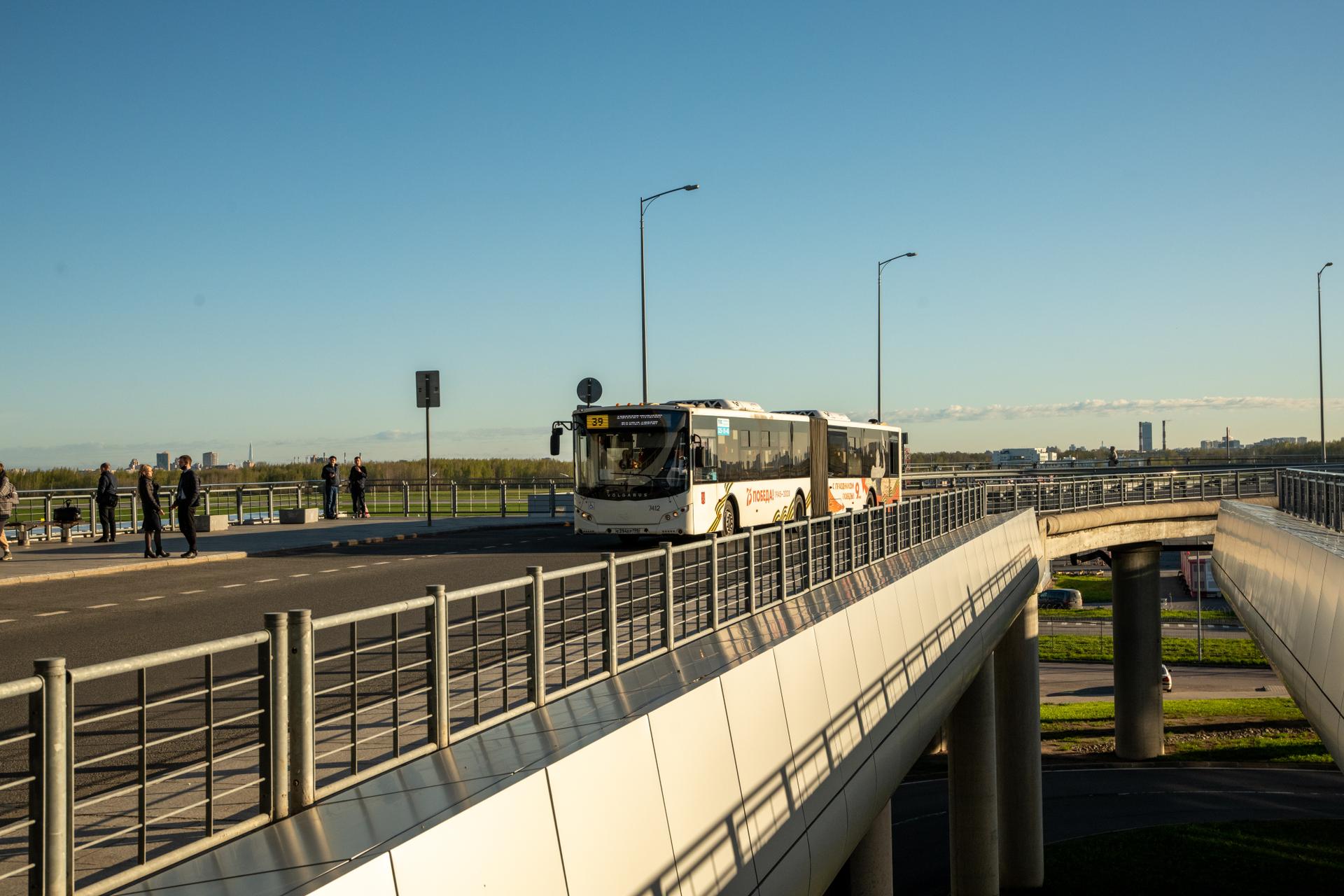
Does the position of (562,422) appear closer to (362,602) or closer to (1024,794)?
(362,602)

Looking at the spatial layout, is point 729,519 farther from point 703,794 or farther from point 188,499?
point 703,794

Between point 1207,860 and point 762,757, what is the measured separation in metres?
23.4

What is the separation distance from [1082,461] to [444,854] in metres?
77.1

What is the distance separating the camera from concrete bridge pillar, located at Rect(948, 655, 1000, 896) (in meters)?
26.0

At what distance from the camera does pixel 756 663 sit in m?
8.88

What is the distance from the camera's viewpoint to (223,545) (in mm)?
27453

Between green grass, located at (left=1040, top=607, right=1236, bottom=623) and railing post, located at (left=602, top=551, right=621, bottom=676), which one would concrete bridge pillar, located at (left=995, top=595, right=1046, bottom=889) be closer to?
railing post, located at (left=602, top=551, right=621, bottom=676)

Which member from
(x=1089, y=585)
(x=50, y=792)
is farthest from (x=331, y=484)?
(x=1089, y=585)

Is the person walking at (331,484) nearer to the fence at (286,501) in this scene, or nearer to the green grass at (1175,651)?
the fence at (286,501)

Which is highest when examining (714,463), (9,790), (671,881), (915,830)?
(714,463)

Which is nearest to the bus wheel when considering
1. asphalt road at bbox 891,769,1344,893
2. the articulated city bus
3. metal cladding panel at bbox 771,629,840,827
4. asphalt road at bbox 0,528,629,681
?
the articulated city bus

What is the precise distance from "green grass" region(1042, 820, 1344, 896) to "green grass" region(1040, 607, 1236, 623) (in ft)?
157

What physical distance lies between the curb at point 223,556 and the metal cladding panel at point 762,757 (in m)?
14.7

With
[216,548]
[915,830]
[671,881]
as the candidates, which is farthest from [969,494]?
[671,881]
